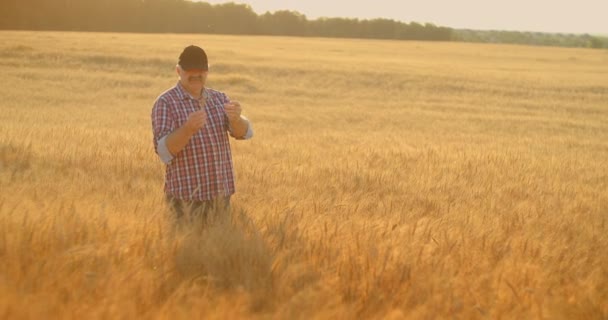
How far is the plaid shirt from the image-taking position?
144 inches

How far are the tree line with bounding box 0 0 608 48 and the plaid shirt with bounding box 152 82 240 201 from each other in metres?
57.6

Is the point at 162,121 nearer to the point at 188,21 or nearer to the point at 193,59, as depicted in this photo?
the point at 193,59

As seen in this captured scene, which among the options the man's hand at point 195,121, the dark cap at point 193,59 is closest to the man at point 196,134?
the dark cap at point 193,59

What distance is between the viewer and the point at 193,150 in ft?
12.2

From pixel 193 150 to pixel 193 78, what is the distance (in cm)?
40

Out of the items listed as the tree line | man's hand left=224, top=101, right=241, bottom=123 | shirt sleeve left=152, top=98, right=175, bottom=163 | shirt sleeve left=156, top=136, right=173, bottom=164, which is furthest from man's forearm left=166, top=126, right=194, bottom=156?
the tree line

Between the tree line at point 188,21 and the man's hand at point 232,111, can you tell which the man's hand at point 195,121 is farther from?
the tree line at point 188,21

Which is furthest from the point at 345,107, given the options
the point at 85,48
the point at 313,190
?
the point at 85,48

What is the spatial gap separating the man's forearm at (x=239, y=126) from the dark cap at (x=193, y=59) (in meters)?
0.35

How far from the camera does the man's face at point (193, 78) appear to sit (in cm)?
363

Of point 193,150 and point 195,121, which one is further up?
point 195,121

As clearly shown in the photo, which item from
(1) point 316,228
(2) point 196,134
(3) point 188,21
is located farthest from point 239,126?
(3) point 188,21

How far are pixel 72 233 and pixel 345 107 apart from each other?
1679 cm

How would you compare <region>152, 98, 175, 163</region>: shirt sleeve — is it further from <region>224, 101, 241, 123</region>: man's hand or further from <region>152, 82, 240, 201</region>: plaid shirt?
<region>224, 101, 241, 123</region>: man's hand
